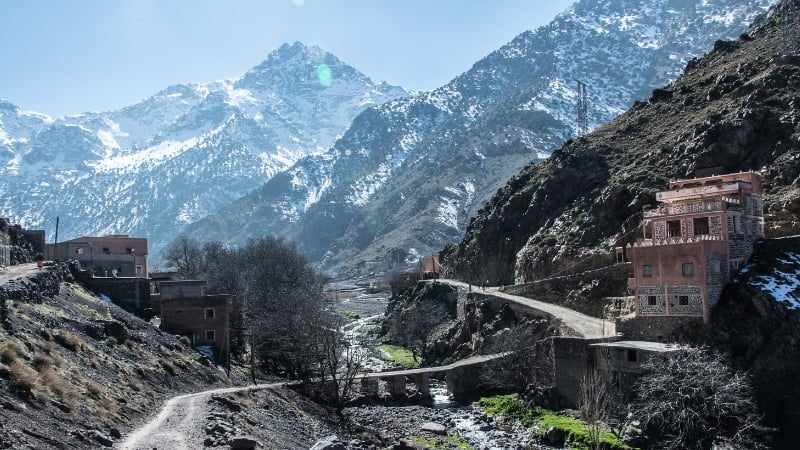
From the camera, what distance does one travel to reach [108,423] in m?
25.2

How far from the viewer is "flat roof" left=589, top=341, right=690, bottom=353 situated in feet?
137

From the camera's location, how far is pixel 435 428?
44.2m

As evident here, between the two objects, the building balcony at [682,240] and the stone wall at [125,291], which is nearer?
the building balcony at [682,240]

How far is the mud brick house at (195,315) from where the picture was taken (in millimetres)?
51781

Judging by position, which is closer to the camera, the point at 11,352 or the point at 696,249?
the point at 11,352

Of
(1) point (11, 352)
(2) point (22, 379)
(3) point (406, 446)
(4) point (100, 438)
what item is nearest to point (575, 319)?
(3) point (406, 446)

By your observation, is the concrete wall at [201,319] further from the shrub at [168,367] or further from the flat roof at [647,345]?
the flat roof at [647,345]

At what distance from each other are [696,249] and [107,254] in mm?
57100

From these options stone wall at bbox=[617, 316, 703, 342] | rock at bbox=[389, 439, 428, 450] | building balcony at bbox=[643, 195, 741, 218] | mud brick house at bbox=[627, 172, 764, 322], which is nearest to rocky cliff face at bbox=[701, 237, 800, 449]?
mud brick house at bbox=[627, 172, 764, 322]

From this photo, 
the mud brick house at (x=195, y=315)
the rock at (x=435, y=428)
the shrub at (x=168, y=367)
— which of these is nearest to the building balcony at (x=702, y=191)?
the rock at (x=435, y=428)

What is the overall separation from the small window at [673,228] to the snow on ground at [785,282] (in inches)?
246

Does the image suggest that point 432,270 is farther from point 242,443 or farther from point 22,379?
point 22,379

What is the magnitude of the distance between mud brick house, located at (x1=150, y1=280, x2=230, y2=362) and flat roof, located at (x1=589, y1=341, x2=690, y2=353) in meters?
26.8

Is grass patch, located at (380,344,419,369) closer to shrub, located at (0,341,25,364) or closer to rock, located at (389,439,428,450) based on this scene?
rock, located at (389,439,428,450)
